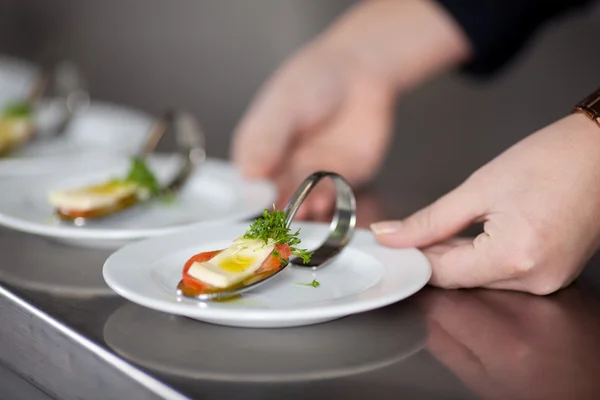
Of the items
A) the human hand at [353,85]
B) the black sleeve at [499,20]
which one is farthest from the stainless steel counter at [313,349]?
the black sleeve at [499,20]

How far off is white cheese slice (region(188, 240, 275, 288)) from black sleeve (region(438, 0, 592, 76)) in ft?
2.91

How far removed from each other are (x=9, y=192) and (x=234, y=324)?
58 cm

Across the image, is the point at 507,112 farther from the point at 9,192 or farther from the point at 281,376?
the point at 281,376

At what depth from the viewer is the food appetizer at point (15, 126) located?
1.54 meters

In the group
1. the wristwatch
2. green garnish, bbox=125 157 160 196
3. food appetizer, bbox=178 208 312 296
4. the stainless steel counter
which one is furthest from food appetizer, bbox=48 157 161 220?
the wristwatch

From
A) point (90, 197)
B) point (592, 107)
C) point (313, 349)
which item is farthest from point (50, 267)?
point (592, 107)

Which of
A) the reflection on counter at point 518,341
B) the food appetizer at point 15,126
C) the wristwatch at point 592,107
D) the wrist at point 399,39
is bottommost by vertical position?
the reflection on counter at point 518,341

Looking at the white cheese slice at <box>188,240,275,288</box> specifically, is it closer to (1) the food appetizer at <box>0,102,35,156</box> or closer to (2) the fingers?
(2) the fingers

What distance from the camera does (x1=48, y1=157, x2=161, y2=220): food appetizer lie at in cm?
111

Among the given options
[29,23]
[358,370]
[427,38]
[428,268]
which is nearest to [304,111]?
[427,38]

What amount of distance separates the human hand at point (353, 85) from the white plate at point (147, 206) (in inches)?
6.2

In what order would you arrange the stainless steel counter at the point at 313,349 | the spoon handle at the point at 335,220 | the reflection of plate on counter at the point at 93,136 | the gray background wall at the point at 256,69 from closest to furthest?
1. the stainless steel counter at the point at 313,349
2. the spoon handle at the point at 335,220
3. the reflection of plate on counter at the point at 93,136
4. the gray background wall at the point at 256,69

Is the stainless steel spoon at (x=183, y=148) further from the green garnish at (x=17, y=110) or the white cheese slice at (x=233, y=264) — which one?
the white cheese slice at (x=233, y=264)

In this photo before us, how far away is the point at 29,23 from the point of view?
3959mm
